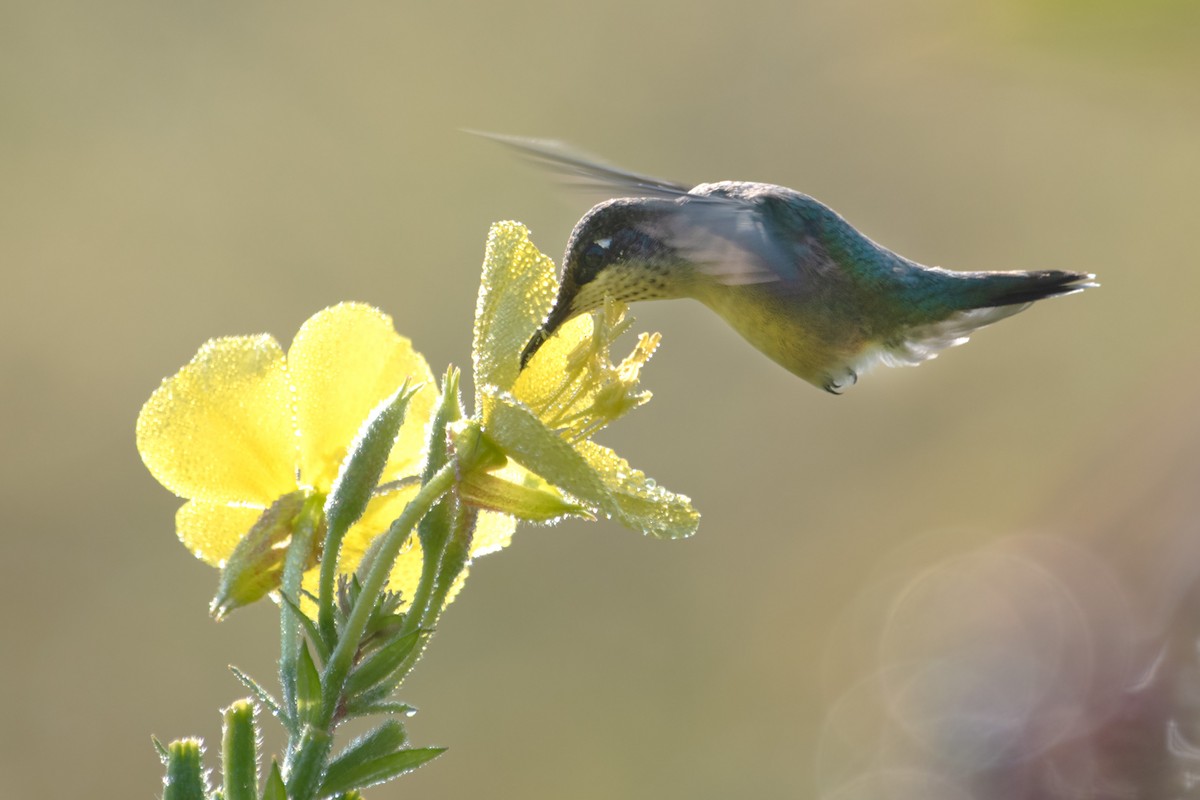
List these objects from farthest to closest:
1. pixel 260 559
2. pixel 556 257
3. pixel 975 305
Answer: pixel 556 257 → pixel 975 305 → pixel 260 559

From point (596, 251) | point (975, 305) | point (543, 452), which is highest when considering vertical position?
point (596, 251)

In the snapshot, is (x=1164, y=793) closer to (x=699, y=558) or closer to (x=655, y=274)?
(x=655, y=274)

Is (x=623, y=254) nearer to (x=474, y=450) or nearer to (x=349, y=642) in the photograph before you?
(x=474, y=450)

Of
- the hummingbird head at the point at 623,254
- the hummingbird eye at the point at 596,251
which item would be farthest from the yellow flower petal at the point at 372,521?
the hummingbird eye at the point at 596,251

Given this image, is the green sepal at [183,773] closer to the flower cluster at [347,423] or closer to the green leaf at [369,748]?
the green leaf at [369,748]

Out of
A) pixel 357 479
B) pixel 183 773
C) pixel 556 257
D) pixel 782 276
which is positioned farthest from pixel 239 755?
pixel 556 257

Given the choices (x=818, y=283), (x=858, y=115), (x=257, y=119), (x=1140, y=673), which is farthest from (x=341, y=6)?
(x=1140, y=673)

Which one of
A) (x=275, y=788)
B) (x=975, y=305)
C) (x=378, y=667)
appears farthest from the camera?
(x=975, y=305)
